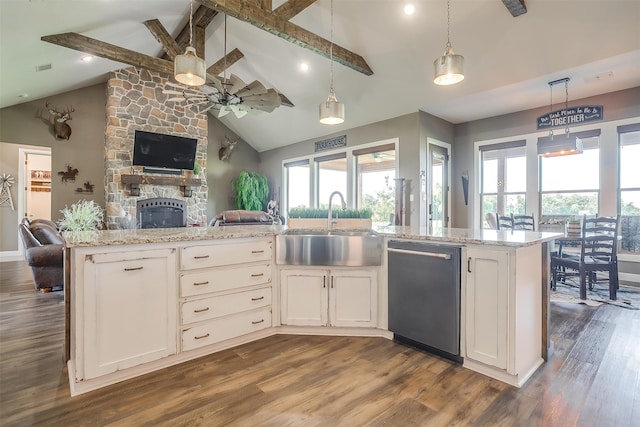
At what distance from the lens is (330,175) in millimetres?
7688

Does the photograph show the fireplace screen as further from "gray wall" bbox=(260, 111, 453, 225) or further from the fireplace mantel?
"gray wall" bbox=(260, 111, 453, 225)

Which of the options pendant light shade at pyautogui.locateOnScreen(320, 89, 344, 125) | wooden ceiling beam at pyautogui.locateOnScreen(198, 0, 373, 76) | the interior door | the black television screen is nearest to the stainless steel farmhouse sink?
pendant light shade at pyautogui.locateOnScreen(320, 89, 344, 125)

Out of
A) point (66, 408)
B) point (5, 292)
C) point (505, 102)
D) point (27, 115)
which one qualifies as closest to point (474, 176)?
point (505, 102)

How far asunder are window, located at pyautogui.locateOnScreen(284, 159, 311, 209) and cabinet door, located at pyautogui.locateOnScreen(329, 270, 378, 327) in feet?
18.1

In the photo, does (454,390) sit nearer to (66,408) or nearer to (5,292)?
(66,408)

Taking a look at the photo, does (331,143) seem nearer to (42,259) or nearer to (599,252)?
(599,252)

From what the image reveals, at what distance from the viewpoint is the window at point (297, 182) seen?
8.27 meters

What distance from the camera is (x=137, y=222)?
6.55 meters

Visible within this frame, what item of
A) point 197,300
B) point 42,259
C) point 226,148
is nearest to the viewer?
point 197,300

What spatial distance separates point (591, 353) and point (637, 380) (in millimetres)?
403

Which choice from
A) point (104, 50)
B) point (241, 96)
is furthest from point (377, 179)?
point (104, 50)

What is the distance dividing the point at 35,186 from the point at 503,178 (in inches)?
409

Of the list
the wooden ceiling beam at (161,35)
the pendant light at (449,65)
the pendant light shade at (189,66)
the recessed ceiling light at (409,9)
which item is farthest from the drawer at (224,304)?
the wooden ceiling beam at (161,35)

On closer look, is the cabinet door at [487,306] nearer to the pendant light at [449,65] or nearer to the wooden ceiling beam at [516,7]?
the pendant light at [449,65]
